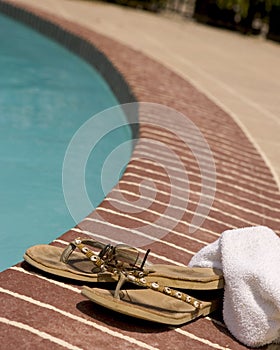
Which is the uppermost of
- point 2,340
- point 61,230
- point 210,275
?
point 210,275

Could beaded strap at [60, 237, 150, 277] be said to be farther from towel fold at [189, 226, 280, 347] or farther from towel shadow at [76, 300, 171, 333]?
towel fold at [189, 226, 280, 347]

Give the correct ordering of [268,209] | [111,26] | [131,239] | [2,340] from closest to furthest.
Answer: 1. [2,340]
2. [131,239]
3. [268,209]
4. [111,26]

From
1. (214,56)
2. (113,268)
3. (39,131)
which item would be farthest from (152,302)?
(214,56)

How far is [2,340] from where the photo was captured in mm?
2541

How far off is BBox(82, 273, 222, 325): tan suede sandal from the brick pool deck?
7cm

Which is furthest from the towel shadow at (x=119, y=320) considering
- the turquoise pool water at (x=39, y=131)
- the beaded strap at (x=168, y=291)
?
the turquoise pool water at (x=39, y=131)

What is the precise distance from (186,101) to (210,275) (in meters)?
4.40

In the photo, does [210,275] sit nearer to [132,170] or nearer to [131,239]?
[131,239]

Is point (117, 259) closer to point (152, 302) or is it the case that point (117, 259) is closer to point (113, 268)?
point (113, 268)

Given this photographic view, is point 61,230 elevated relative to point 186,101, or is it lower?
lower

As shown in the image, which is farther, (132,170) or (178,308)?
(132,170)

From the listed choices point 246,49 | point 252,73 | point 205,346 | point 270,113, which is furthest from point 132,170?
point 246,49

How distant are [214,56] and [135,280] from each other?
30.6 feet

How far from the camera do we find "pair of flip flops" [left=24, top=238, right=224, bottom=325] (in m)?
2.82
